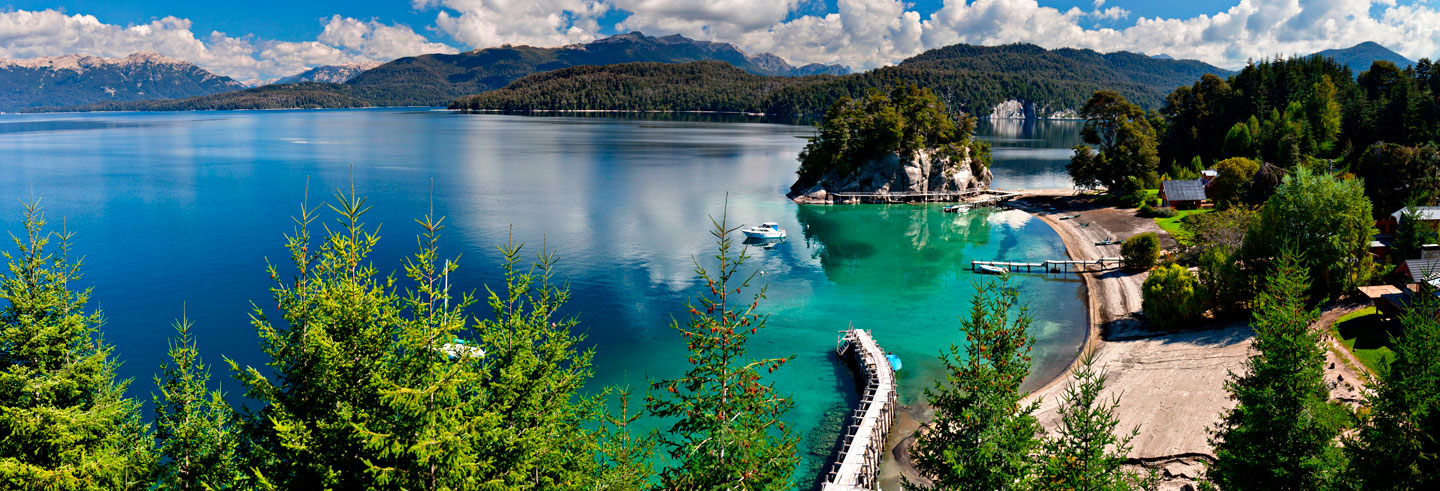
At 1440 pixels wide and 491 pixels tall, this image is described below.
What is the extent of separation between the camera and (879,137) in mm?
107375

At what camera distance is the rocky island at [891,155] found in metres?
108

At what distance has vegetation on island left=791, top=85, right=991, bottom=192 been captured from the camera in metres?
109

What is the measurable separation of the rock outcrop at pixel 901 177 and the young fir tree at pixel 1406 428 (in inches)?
3488

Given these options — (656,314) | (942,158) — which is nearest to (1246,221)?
(656,314)

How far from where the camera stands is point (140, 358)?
40.6 m

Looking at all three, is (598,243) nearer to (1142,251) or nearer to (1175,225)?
(1142,251)

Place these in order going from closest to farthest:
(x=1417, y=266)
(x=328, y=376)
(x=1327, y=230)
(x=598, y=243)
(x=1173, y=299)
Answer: (x=328, y=376)
(x=1417, y=266)
(x=1327, y=230)
(x=1173, y=299)
(x=598, y=243)

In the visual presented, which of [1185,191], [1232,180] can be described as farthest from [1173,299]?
[1185,191]

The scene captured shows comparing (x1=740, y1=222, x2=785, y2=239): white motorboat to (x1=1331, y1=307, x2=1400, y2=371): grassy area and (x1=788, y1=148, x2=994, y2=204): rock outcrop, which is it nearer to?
(x1=788, y1=148, x2=994, y2=204): rock outcrop

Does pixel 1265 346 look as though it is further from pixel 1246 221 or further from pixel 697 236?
pixel 697 236

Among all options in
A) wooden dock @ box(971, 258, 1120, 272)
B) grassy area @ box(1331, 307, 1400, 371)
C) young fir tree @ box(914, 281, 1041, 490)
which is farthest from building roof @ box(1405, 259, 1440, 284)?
young fir tree @ box(914, 281, 1041, 490)

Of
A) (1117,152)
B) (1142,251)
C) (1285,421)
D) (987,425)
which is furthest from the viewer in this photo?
(1117,152)

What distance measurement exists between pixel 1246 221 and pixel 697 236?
47.2 metres

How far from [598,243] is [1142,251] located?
4749 centimetres
